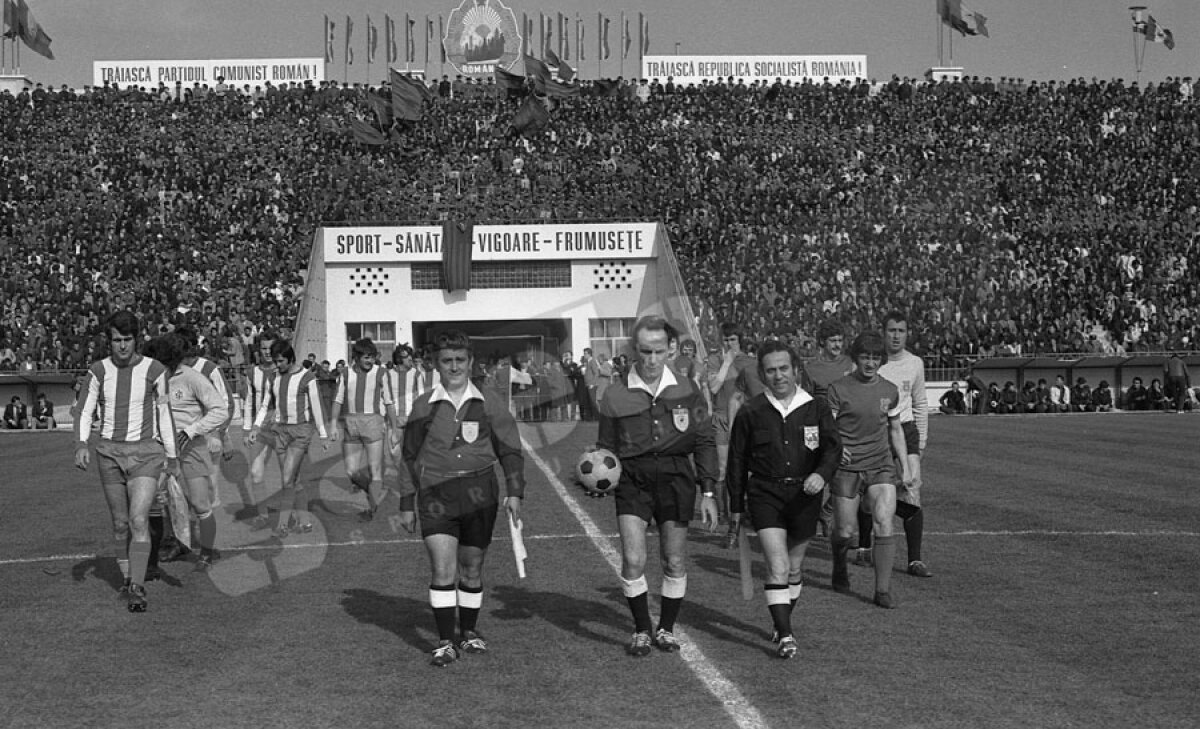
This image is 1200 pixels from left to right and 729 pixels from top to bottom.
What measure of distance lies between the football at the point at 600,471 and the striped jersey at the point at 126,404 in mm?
3402

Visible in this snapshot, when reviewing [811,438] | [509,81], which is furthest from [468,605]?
[509,81]

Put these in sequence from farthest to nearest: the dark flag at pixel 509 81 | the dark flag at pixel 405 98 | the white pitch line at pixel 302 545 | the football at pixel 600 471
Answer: the dark flag at pixel 509 81, the dark flag at pixel 405 98, the white pitch line at pixel 302 545, the football at pixel 600 471

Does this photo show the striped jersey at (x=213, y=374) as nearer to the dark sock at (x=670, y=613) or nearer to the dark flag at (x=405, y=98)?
the dark sock at (x=670, y=613)

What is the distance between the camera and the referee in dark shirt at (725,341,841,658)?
748 cm

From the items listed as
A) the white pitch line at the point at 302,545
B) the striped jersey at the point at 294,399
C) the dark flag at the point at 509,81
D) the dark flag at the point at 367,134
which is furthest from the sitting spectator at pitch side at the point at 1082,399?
the striped jersey at the point at 294,399

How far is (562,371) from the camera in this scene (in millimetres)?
34500

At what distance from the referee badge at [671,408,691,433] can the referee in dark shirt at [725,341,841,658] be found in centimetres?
33

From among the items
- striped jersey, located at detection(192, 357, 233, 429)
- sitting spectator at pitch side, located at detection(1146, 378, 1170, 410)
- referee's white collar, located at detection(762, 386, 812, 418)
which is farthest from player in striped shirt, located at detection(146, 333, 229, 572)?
sitting spectator at pitch side, located at detection(1146, 378, 1170, 410)

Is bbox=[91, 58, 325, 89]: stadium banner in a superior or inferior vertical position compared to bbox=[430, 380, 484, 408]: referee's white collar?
superior

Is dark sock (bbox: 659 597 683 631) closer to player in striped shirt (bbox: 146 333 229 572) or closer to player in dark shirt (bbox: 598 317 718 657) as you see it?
player in dark shirt (bbox: 598 317 718 657)

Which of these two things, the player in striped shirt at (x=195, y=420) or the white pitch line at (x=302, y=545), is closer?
the player in striped shirt at (x=195, y=420)

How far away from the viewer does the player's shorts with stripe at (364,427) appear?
46.0 feet

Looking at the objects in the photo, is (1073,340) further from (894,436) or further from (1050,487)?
(894,436)

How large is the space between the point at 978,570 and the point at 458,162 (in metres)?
40.9
